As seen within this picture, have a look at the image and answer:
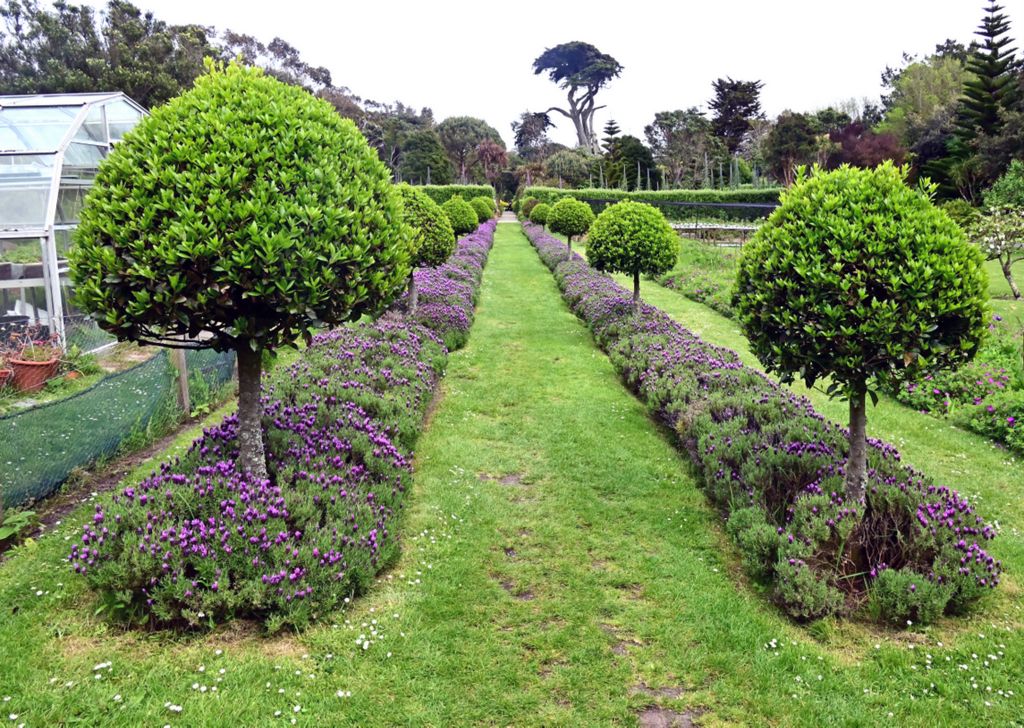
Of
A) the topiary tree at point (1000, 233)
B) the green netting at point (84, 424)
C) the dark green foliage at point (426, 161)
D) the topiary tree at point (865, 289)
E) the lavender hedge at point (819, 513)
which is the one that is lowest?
the lavender hedge at point (819, 513)

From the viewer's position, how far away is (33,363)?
26.3ft

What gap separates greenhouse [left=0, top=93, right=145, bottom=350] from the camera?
9344 millimetres

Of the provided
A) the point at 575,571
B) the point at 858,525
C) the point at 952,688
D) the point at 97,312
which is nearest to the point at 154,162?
the point at 97,312

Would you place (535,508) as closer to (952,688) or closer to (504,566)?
(504,566)

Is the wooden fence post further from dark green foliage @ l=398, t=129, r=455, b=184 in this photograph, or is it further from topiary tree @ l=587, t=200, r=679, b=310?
dark green foliage @ l=398, t=129, r=455, b=184

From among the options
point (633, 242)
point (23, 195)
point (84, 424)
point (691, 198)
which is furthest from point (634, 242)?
point (691, 198)

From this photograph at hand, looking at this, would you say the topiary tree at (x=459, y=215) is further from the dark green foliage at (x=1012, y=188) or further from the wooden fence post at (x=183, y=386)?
the dark green foliage at (x=1012, y=188)

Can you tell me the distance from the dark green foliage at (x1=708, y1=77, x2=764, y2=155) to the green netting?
183ft

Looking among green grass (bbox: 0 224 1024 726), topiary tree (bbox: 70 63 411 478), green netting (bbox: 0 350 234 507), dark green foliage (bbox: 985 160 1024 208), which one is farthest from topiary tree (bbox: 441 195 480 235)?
topiary tree (bbox: 70 63 411 478)

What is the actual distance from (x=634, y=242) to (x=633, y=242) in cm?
2

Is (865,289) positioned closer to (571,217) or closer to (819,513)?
(819,513)

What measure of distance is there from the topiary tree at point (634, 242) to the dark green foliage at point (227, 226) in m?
8.05

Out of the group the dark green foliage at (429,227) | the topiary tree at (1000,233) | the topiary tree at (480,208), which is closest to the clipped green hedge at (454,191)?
the topiary tree at (480,208)

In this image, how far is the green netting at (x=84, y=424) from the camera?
4660 millimetres
